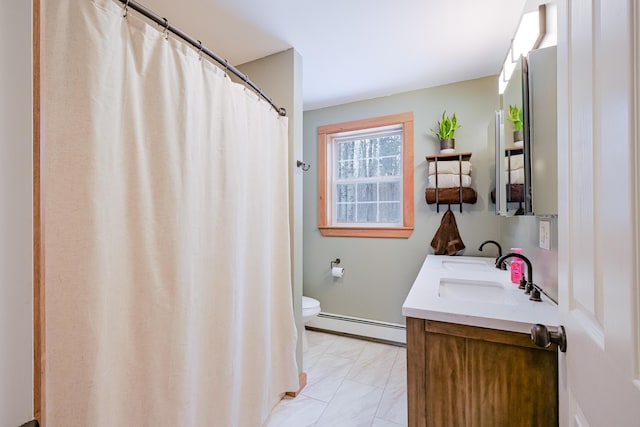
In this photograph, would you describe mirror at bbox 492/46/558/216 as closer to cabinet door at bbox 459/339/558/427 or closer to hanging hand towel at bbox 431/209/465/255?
cabinet door at bbox 459/339/558/427

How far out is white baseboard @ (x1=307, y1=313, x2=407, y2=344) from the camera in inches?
99.1

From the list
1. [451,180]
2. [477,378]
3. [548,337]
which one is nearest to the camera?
[548,337]

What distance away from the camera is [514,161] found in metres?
1.36

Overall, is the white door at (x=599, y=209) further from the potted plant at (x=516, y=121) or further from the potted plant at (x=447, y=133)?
A: the potted plant at (x=447, y=133)

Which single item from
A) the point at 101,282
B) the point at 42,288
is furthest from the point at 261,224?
the point at 42,288

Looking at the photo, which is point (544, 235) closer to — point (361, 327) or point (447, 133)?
point (447, 133)

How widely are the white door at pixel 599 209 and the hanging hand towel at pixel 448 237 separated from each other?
65.0 inches

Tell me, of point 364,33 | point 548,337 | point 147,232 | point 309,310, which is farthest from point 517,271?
point 147,232

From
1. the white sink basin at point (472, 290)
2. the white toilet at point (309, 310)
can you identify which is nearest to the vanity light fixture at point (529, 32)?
the white sink basin at point (472, 290)

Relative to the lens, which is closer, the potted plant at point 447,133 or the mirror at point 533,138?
the mirror at point 533,138

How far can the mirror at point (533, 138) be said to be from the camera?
1085 mm

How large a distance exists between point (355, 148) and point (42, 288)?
269 cm

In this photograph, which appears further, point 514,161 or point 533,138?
point 514,161

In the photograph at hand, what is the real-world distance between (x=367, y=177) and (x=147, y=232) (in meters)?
2.20
